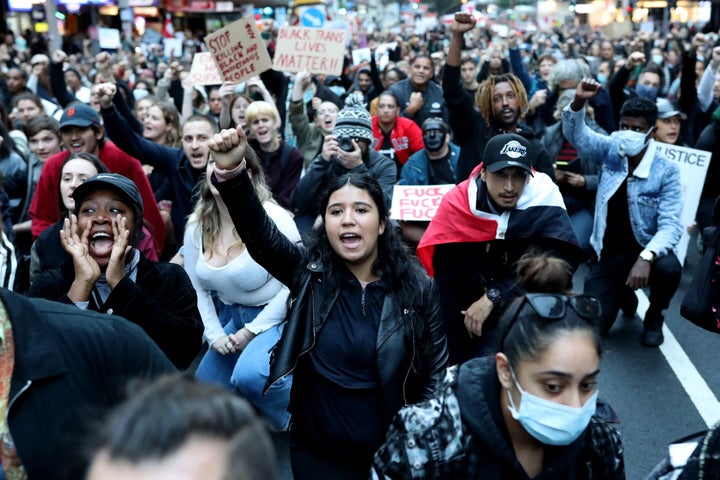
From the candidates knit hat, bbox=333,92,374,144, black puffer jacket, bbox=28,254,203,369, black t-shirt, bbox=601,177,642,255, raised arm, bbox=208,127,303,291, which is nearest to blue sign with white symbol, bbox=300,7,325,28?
knit hat, bbox=333,92,374,144

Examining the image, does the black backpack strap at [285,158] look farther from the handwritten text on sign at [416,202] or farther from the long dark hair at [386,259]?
the long dark hair at [386,259]

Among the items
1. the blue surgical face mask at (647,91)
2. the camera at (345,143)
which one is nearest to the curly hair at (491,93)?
the camera at (345,143)

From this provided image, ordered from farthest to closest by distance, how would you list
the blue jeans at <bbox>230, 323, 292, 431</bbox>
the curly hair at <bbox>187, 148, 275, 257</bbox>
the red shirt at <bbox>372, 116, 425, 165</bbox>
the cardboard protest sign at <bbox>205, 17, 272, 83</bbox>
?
the cardboard protest sign at <bbox>205, 17, 272, 83</bbox>
the red shirt at <bbox>372, 116, 425, 165</bbox>
the curly hair at <bbox>187, 148, 275, 257</bbox>
the blue jeans at <bbox>230, 323, 292, 431</bbox>

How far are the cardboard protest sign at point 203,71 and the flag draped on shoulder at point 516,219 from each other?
6545 mm

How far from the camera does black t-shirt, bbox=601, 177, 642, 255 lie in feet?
20.7

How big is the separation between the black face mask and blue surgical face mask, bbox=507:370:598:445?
445 cm

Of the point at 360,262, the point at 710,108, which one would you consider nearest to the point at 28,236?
the point at 360,262

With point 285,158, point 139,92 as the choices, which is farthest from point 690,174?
point 139,92

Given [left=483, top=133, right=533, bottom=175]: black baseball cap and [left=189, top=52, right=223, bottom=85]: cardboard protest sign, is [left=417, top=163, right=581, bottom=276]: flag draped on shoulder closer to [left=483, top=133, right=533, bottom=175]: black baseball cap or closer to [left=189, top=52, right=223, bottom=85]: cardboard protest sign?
[left=483, top=133, right=533, bottom=175]: black baseball cap

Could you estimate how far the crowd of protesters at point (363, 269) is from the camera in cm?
243

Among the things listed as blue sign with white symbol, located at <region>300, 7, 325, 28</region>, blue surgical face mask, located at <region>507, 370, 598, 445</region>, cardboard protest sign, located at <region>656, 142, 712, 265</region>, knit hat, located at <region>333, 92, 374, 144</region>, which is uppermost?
blue sign with white symbol, located at <region>300, 7, 325, 28</region>

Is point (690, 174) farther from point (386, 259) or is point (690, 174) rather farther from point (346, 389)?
point (346, 389)

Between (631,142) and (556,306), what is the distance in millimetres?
3922

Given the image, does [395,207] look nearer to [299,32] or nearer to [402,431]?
[402,431]
